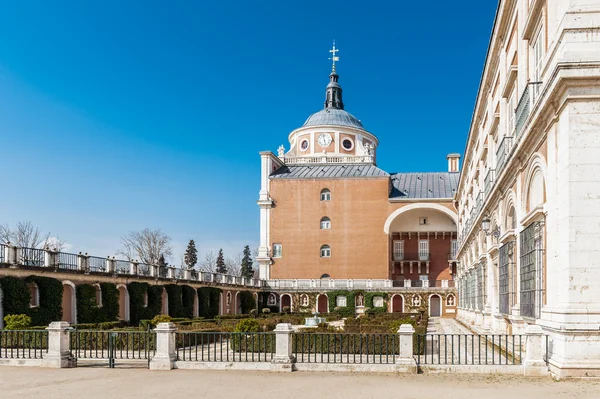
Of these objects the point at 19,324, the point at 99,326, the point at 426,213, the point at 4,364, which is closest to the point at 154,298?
the point at 99,326

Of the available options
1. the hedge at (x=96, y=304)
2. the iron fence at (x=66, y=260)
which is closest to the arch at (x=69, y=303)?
the hedge at (x=96, y=304)

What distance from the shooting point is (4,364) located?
15523mm

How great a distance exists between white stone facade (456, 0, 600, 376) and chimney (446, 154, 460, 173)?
164 feet

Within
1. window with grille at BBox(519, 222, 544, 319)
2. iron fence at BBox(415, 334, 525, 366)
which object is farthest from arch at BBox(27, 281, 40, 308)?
window with grille at BBox(519, 222, 544, 319)

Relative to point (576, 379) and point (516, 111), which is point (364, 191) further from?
point (576, 379)

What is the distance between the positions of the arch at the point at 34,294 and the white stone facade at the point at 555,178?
19.2m

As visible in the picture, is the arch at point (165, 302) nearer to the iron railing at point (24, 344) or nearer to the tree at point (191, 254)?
the iron railing at point (24, 344)

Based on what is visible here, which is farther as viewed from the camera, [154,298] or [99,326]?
[154,298]

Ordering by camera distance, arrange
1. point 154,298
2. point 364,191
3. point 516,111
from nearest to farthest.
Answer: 1. point 516,111
2. point 154,298
3. point 364,191

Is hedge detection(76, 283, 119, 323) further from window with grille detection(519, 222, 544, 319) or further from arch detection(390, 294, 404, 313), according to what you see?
arch detection(390, 294, 404, 313)

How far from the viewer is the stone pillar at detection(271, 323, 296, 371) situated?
14016 mm

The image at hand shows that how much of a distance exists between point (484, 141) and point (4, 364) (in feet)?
66.5

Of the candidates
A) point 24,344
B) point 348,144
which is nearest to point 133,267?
point 24,344

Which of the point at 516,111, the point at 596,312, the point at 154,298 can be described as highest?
the point at 516,111
